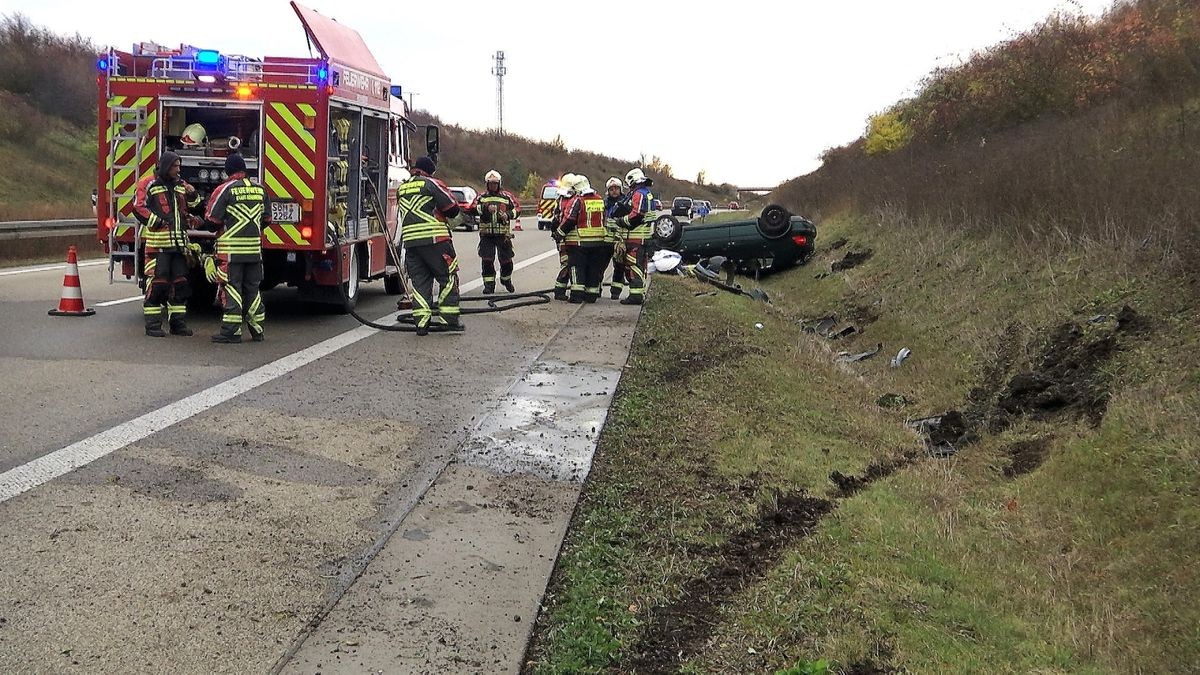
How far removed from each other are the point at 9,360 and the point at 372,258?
196 inches

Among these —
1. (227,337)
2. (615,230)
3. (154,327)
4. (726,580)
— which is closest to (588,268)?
(615,230)

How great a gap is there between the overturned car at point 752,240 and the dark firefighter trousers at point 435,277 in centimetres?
1011

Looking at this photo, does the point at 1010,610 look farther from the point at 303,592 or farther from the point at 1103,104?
the point at 1103,104

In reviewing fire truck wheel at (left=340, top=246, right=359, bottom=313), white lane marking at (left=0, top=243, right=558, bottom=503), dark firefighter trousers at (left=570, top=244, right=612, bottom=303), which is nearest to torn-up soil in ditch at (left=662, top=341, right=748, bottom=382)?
white lane marking at (left=0, top=243, right=558, bottom=503)

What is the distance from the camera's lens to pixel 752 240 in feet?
67.9

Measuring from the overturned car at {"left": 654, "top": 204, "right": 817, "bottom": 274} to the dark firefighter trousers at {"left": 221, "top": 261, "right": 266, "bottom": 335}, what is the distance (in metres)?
11.6

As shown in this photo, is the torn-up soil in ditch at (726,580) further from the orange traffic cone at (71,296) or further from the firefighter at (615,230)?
the orange traffic cone at (71,296)

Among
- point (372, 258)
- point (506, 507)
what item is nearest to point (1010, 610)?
point (506, 507)

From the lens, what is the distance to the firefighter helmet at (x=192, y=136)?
10.5m

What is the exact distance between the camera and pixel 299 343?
967cm

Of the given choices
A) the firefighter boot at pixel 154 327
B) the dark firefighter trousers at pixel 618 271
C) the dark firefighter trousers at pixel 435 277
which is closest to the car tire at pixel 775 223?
the dark firefighter trousers at pixel 618 271

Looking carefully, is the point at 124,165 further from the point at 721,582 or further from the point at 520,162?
the point at 520,162

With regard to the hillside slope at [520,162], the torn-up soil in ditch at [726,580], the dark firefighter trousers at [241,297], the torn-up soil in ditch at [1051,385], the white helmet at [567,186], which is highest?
the hillside slope at [520,162]

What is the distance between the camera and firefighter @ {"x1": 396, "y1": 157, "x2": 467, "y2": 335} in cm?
1048
